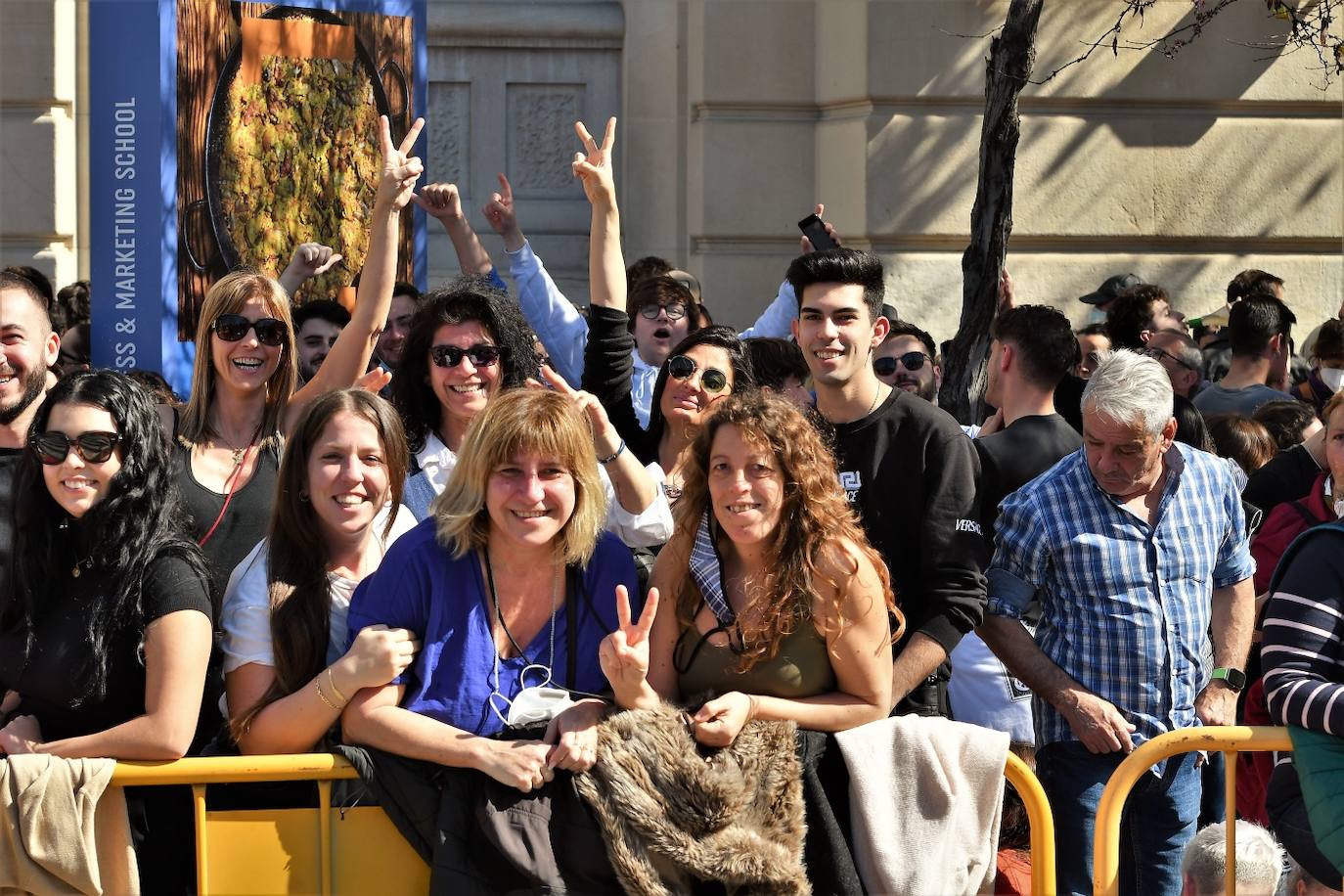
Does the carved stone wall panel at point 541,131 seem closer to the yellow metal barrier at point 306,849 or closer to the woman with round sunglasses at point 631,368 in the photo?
the woman with round sunglasses at point 631,368

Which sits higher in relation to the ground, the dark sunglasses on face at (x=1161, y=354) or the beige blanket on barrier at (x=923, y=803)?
the dark sunglasses on face at (x=1161, y=354)

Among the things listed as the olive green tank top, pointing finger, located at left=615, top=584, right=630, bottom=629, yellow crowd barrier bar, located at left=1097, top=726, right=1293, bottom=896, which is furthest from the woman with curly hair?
yellow crowd barrier bar, located at left=1097, top=726, right=1293, bottom=896

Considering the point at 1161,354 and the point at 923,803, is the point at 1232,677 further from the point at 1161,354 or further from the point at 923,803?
the point at 1161,354

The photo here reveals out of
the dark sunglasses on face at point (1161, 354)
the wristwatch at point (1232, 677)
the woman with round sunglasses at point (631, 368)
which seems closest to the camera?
the wristwatch at point (1232, 677)

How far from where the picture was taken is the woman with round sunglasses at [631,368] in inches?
194

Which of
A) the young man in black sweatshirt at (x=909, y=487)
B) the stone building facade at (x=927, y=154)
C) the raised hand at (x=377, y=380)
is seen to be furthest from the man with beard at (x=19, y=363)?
the stone building facade at (x=927, y=154)

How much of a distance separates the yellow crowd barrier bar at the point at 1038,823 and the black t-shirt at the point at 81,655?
1902mm

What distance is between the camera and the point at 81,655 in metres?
3.63

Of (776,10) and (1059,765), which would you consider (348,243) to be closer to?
(1059,765)

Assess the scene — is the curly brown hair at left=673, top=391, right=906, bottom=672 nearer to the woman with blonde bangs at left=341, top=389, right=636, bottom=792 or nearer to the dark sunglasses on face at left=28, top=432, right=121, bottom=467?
Result: the woman with blonde bangs at left=341, top=389, right=636, bottom=792

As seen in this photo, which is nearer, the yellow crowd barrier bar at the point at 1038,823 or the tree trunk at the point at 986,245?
the yellow crowd barrier bar at the point at 1038,823

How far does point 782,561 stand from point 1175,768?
4.79 ft

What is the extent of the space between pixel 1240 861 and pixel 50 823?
278cm

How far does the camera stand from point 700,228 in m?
10.4
